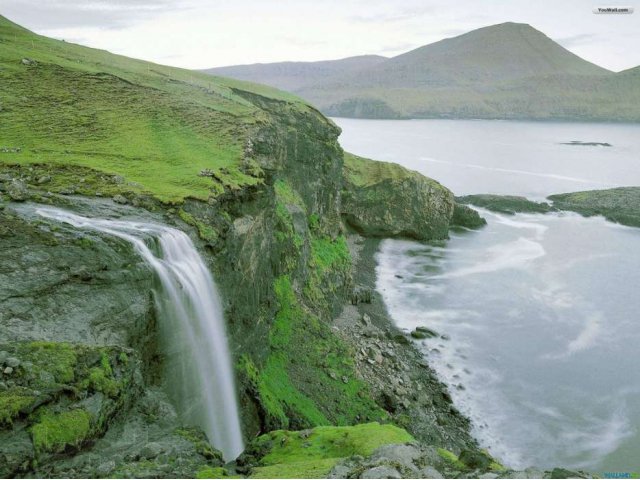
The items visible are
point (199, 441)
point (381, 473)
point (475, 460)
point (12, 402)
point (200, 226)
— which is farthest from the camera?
point (200, 226)

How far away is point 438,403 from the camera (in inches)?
1123

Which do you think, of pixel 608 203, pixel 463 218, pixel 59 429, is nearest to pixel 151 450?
pixel 59 429

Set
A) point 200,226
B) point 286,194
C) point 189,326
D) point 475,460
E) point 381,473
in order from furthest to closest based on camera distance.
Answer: point 286,194 < point 200,226 < point 189,326 < point 475,460 < point 381,473

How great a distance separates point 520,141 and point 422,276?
14010 centimetres

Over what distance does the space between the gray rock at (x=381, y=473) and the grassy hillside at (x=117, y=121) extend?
38.9 ft

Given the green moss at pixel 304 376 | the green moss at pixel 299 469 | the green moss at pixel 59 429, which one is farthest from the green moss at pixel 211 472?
the green moss at pixel 304 376

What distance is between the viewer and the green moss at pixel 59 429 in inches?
392

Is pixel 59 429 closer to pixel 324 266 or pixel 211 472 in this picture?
pixel 211 472

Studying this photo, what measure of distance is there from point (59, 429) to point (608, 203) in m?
83.5

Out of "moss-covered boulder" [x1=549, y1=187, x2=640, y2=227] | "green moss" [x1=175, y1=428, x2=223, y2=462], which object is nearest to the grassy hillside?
"green moss" [x1=175, y1=428, x2=223, y2=462]

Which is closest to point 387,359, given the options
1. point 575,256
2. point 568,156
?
point 575,256

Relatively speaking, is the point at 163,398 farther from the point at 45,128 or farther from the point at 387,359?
the point at 387,359

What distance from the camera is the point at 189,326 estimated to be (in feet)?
52.7

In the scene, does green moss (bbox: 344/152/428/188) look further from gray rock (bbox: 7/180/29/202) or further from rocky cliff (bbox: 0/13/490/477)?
gray rock (bbox: 7/180/29/202)
